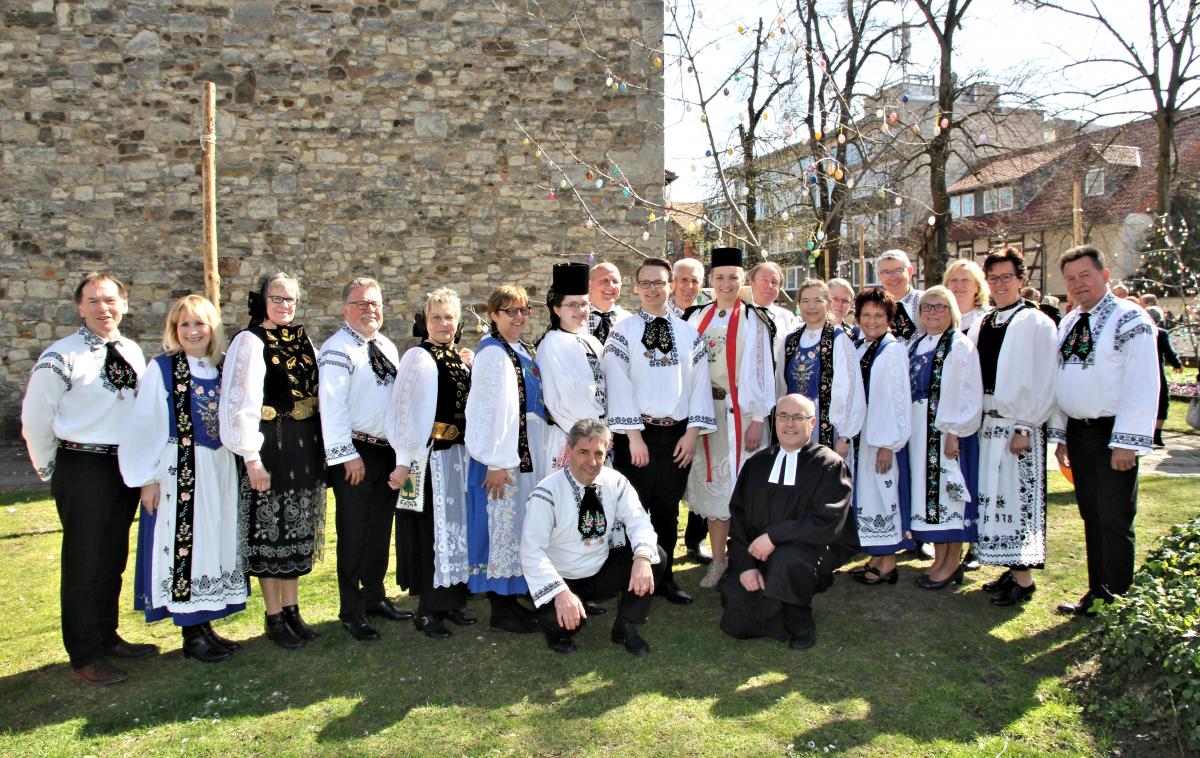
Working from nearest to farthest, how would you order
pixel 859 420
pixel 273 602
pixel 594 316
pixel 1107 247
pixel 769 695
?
pixel 769 695
pixel 273 602
pixel 859 420
pixel 594 316
pixel 1107 247

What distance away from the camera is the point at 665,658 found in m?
3.97

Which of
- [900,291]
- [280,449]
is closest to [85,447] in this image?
[280,449]

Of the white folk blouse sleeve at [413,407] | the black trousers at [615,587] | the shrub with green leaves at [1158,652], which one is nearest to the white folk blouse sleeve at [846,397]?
the black trousers at [615,587]

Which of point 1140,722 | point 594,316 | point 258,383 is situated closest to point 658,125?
point 594,316

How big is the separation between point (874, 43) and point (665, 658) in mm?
16689

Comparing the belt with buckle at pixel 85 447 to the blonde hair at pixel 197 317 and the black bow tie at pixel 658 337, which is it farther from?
the black bow tie at pixel 658 337

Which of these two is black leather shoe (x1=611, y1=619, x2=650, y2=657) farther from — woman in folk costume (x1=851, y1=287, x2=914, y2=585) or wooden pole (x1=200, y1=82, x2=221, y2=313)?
wooden pole (x1=200, y1=82, x2=221, y2=313)

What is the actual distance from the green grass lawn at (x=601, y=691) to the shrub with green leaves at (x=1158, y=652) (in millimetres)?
195

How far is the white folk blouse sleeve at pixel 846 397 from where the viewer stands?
470cm

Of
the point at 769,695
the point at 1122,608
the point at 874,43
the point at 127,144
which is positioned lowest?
the point at 769,695

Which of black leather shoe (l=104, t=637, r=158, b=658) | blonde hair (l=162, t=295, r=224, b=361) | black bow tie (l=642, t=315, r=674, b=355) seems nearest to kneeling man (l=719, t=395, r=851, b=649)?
black bow tie (l=642, t=315, r=674, b=355)

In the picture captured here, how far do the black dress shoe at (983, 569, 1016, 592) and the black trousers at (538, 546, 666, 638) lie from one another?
2.09 meters

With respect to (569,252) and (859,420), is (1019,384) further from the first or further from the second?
(569,252)

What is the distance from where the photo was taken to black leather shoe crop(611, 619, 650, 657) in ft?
13.2
